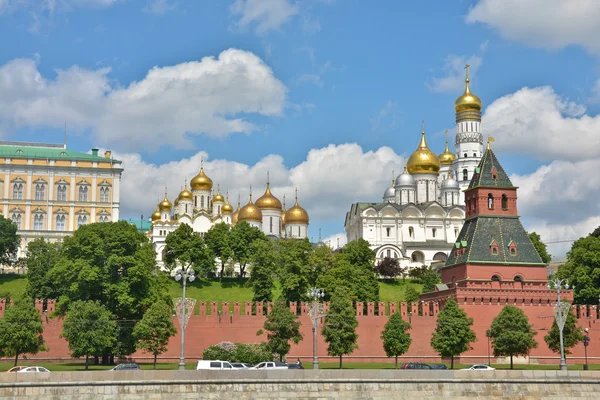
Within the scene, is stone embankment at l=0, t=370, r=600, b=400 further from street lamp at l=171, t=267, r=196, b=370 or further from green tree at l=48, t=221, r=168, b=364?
green tree at l=48, t=221, r=168, b=364

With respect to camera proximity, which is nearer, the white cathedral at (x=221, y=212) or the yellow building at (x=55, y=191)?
the yellow building at (x=55, y=191)

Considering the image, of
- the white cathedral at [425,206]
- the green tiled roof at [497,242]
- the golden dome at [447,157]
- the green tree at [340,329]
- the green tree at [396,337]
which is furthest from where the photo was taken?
the golden dome at [447,157]

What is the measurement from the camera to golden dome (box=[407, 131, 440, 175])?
126 m

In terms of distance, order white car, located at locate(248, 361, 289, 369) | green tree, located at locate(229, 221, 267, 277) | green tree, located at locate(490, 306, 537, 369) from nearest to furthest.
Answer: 1. white car, located at locate(248, 361, 289, 369)
2. green tree, located at locate(490, 306, 537, 369)
3. green tree, located at locate(229, 221, 267, 277)

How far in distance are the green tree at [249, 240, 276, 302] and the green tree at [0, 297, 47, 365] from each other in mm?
25732

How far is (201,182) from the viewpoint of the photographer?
429 feet

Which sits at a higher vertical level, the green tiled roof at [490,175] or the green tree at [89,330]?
the green tiled roof at [490,175]

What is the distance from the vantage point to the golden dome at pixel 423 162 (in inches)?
4943

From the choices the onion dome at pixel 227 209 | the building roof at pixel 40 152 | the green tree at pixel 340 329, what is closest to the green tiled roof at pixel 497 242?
the green tree at pixel 340 329

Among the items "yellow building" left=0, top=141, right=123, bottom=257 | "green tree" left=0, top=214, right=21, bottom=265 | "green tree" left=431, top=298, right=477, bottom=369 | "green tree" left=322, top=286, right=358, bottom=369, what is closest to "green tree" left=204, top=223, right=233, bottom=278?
"green tree" left=0, top=214, right=21, bottom=265

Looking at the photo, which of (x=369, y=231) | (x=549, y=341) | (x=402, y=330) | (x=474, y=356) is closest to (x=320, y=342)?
(x=402, y=330)

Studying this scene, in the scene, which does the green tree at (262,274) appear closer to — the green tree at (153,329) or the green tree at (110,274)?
the green tree at (110,274)

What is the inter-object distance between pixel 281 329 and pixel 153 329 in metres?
9.29

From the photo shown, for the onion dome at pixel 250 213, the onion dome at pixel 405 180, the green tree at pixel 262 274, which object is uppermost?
the onion dome at pixel 405 180
